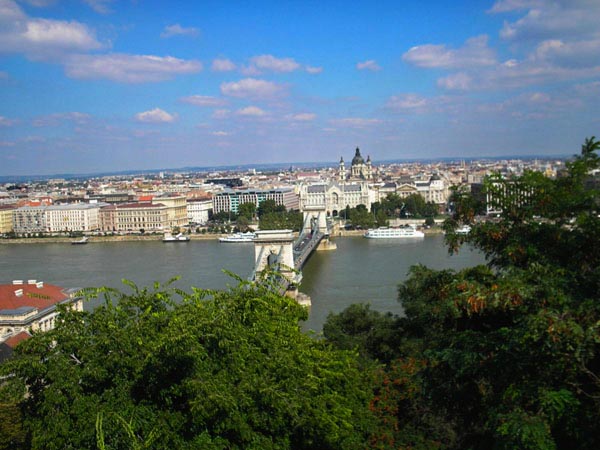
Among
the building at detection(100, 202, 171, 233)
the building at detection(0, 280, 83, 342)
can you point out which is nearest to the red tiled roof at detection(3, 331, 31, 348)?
the building at detection(0, 280, 83, 342)

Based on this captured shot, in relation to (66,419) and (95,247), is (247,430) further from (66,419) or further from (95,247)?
(95,247)

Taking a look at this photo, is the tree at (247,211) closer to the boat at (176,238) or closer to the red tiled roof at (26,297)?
the boat at (176,238)

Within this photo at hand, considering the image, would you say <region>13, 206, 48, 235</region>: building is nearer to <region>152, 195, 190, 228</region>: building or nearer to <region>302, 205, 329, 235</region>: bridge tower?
<region>152, 195, 190, 228</region>: building

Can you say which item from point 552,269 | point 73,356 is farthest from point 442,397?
point 73,356

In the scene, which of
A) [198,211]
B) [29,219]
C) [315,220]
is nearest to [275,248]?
[315,220]

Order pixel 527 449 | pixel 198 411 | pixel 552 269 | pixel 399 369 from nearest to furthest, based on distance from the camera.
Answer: pixel 527 449 < pixel 552 269 < pixel 198 411 < pixel 399 369

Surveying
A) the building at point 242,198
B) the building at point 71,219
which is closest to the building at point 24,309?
the building at point 71,219
